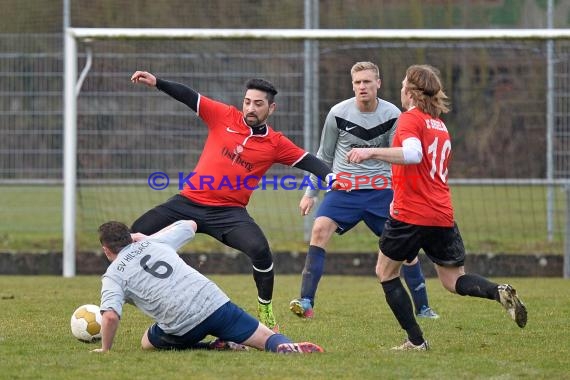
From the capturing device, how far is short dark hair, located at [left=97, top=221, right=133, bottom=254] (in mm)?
6777

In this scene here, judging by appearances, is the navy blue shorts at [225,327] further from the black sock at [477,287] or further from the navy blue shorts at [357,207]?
the navy blue shorts at [357,207]

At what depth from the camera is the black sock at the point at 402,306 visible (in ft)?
22.9

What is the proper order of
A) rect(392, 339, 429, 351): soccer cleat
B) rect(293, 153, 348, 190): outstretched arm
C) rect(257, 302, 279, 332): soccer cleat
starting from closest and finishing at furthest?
rect(392, 339, 429, 351): soccer cleat
rect(257, 302, 279, 332): soccer cleat
rect(293, 153, 348, 190): outstretched arm

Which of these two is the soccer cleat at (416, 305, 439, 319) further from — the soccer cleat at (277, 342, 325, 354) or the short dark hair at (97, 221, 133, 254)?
the short dark hair at (97, 221, 133, 254)

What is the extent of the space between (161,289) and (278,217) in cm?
805

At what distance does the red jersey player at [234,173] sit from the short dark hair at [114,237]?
4.40 feet

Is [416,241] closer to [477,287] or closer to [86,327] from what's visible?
[477,287]

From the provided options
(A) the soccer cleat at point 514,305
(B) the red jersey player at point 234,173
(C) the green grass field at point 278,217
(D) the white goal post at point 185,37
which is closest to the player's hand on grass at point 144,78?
(B) the red jersey player at point 234,173

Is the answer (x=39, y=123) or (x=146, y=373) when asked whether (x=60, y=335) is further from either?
(x=39, y=123)

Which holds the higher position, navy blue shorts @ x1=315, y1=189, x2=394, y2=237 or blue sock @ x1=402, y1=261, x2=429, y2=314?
navy blue shorts @ x1=315, y1=189, x2=394, y2=237

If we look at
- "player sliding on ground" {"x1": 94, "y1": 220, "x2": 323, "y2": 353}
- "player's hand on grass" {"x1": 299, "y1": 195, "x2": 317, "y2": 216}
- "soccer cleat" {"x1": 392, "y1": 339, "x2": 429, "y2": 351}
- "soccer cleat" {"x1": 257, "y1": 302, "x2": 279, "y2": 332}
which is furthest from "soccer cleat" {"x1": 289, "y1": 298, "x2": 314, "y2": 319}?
"player sliding on ground" {"x1": 94, "y1": 220, "x2": 323, "y2": 353}

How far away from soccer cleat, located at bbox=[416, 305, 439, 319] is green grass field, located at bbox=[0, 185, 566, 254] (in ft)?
16.5

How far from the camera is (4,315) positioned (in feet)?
29.4

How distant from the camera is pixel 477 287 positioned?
712 cm
